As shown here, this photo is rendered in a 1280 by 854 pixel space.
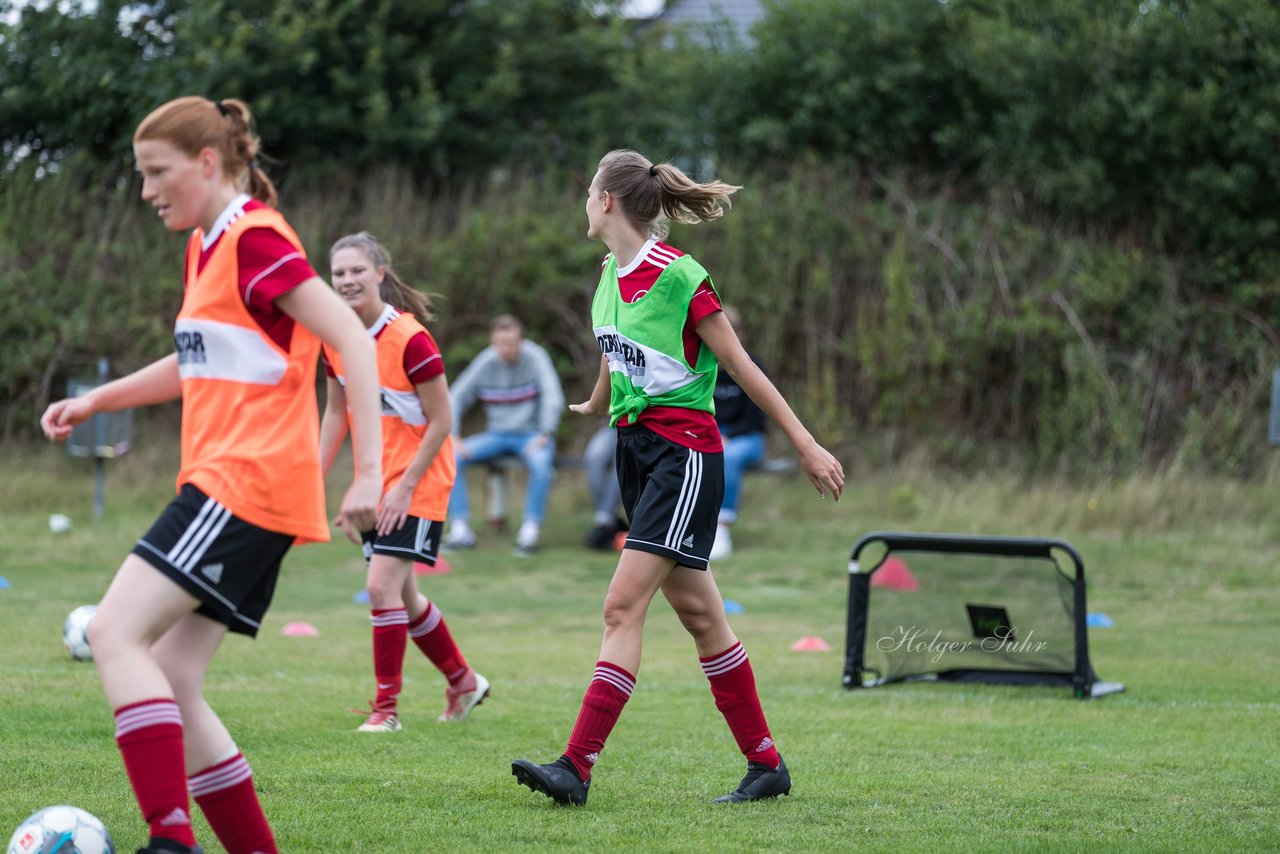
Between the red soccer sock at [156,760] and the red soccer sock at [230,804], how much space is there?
159 mm

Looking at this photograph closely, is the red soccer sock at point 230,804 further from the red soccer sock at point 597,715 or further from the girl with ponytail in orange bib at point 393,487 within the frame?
the girl with ponytail in orange bib at point 393,487

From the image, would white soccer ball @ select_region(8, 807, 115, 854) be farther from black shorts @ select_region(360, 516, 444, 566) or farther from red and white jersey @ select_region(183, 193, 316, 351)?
black shorts @ select_region(360, 516, 444, 566)

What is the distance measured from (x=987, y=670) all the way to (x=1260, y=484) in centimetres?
724

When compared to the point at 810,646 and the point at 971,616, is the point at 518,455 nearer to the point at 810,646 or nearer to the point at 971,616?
the point at 810,646

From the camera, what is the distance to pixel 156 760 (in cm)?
319

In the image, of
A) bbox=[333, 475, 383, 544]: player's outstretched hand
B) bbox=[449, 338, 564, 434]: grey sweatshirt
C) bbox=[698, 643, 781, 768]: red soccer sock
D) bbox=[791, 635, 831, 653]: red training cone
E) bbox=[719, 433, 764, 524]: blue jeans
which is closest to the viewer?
bbox=[333, 475, 383, 544]: player's outstretched hand

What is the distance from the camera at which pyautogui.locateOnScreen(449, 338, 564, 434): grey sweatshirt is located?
42.8 feet

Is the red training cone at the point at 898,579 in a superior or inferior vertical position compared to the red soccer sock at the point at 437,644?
inferior

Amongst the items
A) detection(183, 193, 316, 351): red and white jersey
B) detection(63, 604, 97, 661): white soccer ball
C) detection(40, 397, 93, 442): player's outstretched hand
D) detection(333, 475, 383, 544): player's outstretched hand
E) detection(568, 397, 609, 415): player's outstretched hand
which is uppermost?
detection(183, 193, 316, 351): red and white jersey

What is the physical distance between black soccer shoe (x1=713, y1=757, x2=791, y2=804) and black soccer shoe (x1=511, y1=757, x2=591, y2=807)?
46 cm

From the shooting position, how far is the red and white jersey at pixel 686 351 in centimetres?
455

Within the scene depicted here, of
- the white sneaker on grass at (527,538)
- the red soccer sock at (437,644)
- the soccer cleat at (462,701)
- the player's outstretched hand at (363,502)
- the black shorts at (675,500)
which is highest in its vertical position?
the player's outstretched hand at (363,502)

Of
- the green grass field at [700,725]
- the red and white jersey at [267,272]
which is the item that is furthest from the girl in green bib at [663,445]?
the red and white jersey at [267,272]

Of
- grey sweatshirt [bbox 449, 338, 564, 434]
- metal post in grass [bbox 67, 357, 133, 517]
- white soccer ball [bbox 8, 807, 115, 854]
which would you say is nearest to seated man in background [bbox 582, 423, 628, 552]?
grey sweatshirt [bbox 449, 338, 564, 434]
